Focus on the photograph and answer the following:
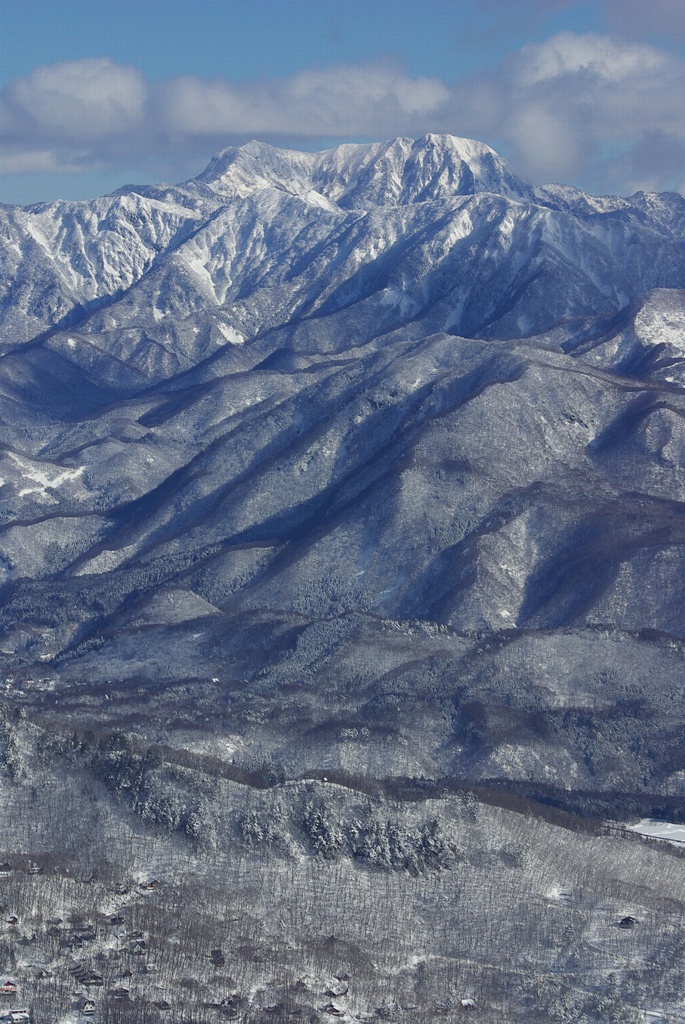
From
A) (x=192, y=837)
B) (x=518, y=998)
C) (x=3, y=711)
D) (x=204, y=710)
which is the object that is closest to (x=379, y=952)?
(x=518, y=998)

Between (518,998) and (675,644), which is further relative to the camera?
(675,644)

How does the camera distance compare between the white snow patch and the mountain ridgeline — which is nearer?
the mountain ridgeline

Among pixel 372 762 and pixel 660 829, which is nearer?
pixel 660 829

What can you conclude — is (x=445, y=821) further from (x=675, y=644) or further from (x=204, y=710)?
(x=675, y=644)

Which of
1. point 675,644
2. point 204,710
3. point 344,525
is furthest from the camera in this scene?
point 344,525

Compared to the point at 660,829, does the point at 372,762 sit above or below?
above

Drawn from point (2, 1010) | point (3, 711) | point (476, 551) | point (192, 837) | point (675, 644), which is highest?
point (476, 551)

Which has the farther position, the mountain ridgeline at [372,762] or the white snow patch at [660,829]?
the white snow patch at [660,829]

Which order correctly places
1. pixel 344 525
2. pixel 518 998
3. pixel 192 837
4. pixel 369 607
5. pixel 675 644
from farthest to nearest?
pixel 344 525 → pixel 369 607 → pixel 675 644 → pixel 192 837 → pixel 518 998

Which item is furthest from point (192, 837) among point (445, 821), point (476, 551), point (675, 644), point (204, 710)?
point (476, 551)

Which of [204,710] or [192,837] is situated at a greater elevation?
[204,710]
